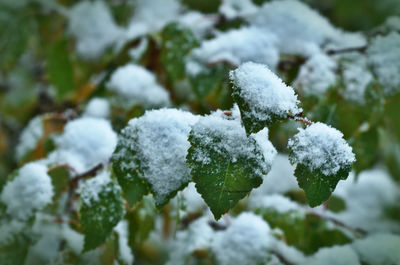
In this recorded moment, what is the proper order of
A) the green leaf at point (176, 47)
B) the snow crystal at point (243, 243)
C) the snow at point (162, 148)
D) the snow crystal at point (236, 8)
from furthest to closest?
the snow crystal at point (236, 8)
the green leaf at point (176, 47)
the snow crystal at point (243, 243)
the snow at point (162, 148)

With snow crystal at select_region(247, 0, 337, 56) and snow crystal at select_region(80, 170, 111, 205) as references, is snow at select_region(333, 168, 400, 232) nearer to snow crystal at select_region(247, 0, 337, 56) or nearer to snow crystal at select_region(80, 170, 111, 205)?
snow crystal at select_region(247, 0, 337, 56)

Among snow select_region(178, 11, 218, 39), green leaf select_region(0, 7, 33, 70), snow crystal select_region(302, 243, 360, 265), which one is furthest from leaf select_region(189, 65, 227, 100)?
green leaf select_region(0, 7, 33, 70)

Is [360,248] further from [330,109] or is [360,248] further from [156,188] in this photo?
[156,188]

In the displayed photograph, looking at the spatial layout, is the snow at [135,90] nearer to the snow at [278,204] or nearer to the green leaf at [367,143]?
the snow at [278,204]

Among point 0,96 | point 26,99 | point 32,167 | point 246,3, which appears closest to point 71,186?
point 32,167

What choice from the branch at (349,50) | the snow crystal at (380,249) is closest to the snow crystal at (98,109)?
the branch at (349,50)
